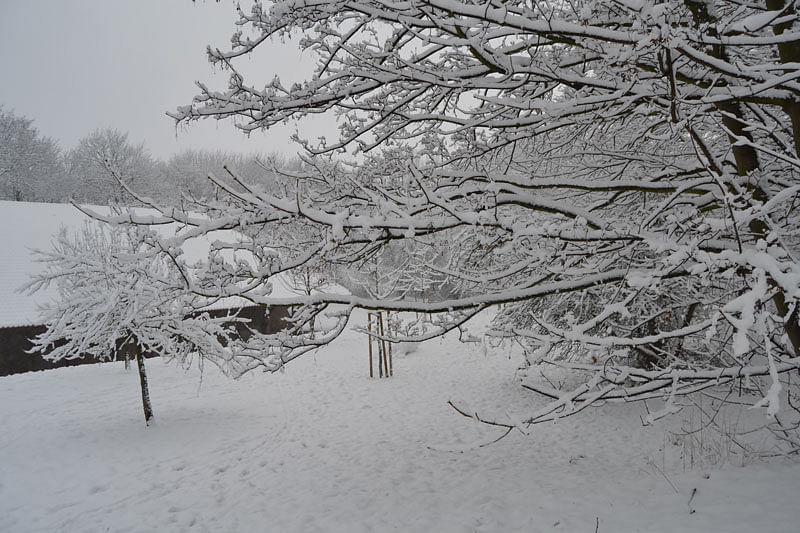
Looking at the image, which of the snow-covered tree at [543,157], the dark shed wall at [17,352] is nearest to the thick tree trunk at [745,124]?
the snow-covered tree at [543,157]

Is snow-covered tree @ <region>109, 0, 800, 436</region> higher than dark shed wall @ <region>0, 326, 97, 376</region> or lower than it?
higher

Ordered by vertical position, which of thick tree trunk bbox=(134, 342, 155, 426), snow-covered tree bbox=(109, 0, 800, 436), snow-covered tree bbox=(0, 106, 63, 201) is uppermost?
snow-covered tree bbox=(0, 106, 63, 201)

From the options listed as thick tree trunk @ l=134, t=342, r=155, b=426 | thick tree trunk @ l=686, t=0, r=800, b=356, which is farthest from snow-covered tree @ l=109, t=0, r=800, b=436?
thick tree trunk @ l=134, t=342, r=155, b=426

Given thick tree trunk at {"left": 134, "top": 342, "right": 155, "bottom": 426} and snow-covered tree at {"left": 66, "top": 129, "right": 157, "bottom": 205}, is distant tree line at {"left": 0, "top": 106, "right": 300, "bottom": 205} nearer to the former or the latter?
snow-covered tree at {"left": 66, "top": 129, "right": 157, "bottom": 205}

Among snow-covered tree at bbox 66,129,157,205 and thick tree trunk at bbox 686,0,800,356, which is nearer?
thick tree trunk at bbox 686,0,800,356

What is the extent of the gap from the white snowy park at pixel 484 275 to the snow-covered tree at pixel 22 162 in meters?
27.7

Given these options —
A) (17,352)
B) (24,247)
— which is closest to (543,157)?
(17,352)

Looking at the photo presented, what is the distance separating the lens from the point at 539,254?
3.45 m

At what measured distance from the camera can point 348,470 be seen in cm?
668

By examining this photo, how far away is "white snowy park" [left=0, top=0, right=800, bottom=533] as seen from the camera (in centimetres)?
261

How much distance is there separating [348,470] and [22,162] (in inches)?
1476

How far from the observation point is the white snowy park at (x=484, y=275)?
261cm

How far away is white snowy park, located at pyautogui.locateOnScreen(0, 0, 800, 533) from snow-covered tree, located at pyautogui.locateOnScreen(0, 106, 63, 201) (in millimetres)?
27745

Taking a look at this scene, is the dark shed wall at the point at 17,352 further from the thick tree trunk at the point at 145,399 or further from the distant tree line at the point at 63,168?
the distant tree line at the point at 63,168
